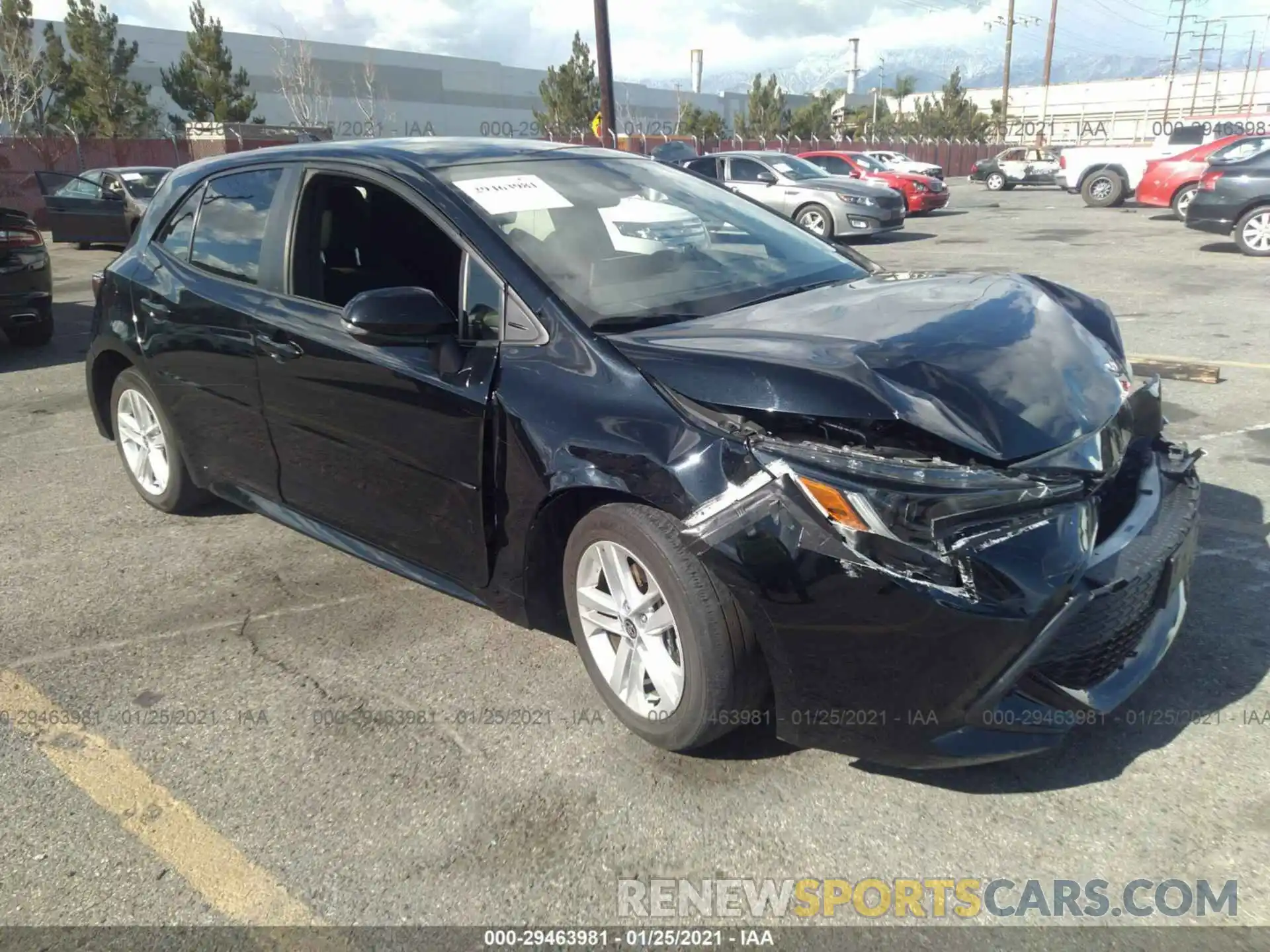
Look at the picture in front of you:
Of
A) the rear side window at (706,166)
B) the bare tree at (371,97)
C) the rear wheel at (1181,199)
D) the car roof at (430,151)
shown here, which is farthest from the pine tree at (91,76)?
the car roof at (430,151)

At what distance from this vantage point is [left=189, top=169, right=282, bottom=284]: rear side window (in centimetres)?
383

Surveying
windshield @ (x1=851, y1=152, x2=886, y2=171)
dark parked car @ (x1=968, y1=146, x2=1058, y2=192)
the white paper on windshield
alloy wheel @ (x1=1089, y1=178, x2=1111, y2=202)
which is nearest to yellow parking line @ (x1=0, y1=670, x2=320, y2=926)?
the white paper on windshield

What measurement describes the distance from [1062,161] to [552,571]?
80.1 ft

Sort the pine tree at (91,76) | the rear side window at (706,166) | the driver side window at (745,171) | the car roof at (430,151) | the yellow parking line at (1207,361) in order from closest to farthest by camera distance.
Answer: the car roof at (430,151) < the yellow parking line at (1207,361) < the driver side window at (745,171) < the rear side window at (706,166) < the pine tree at (91,76)

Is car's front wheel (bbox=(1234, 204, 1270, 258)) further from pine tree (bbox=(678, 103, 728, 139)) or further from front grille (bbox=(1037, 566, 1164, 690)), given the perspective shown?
pine tree (bbox=(678, 103, 728, 139))

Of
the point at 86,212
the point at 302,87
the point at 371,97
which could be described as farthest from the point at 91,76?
the point at 86,212

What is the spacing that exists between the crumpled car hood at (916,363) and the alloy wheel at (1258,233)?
38.1 feet

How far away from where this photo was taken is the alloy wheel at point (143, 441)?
184 inches

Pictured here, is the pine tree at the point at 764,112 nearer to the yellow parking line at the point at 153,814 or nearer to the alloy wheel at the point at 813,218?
the alloy wheel at the point at 813,218

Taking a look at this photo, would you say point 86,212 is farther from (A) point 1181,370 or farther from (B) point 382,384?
(A) point 1181,370

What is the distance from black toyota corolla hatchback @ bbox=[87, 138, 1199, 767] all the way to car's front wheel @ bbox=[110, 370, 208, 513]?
0.42m

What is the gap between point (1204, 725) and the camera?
281 cm

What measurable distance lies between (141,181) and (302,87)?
28686mm

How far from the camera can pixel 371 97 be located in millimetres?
46719
